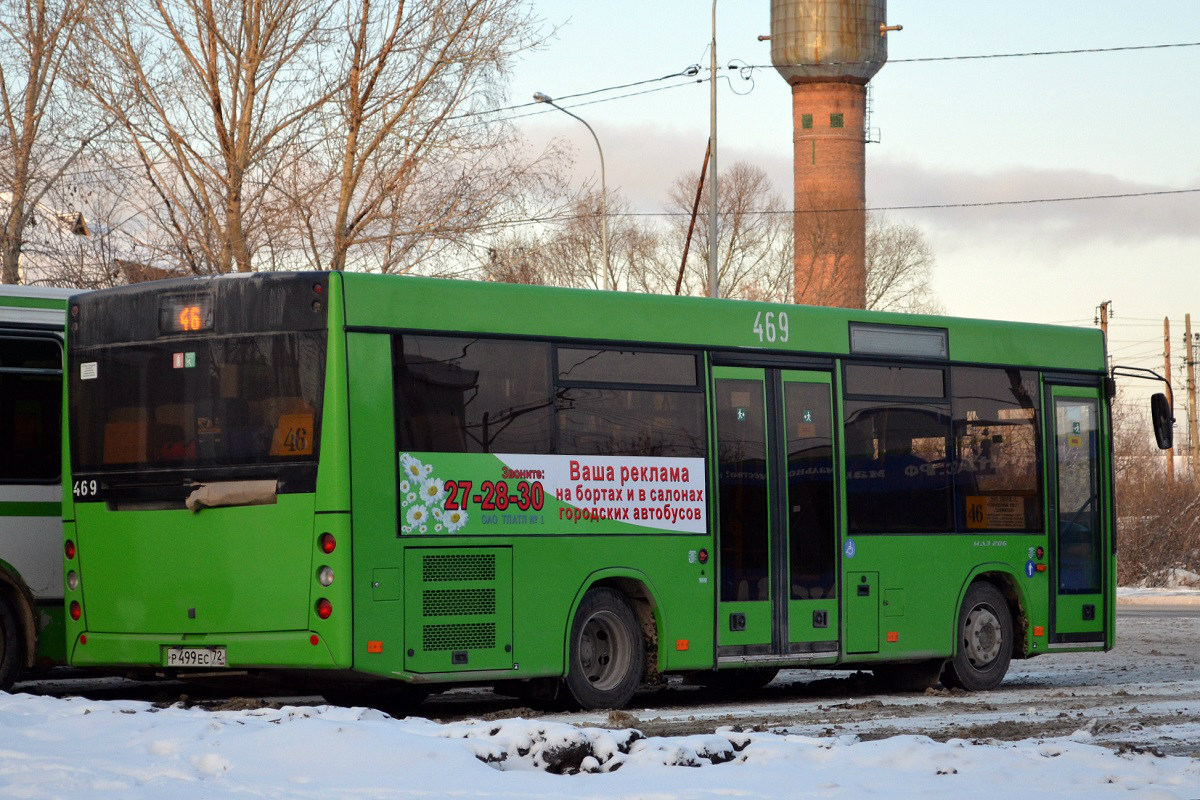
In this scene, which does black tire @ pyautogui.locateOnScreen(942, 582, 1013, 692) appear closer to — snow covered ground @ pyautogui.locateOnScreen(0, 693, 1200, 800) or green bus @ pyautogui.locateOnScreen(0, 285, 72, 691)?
snow covered ground @ pyautogui.locateOnScreen(0, 693, 1200, 800)

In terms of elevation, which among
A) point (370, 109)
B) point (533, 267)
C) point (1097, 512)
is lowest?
point (1097, 512)

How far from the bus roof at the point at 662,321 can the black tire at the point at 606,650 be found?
1.91 m

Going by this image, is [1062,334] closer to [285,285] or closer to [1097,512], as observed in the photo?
[1097,512]

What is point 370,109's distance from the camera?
21.8 m

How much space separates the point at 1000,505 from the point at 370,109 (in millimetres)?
10129

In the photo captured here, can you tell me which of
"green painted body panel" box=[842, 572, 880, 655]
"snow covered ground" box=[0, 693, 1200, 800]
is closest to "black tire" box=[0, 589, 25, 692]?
"snow covered ground" box=[0, 693, 1200, 800]

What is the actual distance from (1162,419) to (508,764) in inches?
409

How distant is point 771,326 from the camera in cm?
1380

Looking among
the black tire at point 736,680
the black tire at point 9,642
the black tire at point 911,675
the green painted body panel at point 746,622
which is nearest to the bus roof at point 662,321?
the green painted body panel at point 746,622

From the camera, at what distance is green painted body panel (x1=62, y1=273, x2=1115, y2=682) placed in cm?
1091

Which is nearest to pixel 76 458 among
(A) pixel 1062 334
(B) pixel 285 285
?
(B) pixel 285 285

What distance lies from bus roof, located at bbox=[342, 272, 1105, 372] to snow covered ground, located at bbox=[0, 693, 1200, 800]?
129 inches

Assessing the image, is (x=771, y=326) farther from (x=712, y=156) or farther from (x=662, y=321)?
(x=712, y=156)

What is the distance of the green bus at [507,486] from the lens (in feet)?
36.2
